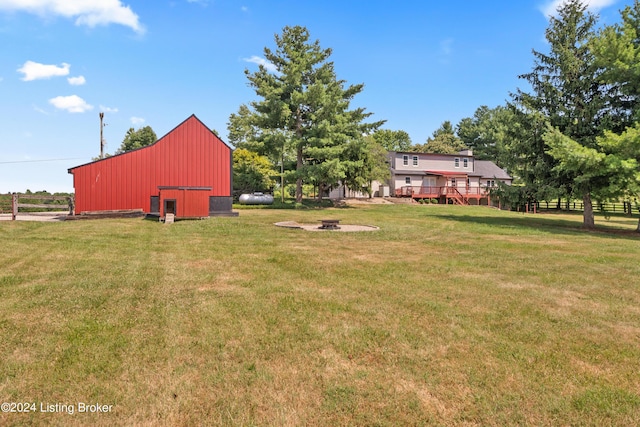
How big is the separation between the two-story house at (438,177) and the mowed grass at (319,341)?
39.3 metres

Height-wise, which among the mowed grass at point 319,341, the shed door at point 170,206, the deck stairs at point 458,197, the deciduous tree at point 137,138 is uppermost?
the deciduous tree at point 137,138

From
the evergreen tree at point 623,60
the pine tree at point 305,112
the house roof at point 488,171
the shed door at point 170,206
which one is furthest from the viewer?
the house roof at point 488,171

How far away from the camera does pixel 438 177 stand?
52656 millimetres

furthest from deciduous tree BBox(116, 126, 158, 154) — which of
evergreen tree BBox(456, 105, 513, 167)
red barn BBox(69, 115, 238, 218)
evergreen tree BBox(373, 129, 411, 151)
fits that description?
evergreen tree BBox(456, 105, 513, 167)

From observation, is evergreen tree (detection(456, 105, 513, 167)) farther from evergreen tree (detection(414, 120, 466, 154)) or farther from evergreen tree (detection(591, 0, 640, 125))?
evergreen tree (detection(591, 0, 640, 125))

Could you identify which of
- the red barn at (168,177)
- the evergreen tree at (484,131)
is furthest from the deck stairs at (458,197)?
the evergreen tree at (484,131)

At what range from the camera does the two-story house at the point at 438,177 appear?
48.3 metres

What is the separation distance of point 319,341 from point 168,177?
77.6 ft

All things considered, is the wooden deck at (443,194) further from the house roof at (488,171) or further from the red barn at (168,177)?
the red barn at (168,177)

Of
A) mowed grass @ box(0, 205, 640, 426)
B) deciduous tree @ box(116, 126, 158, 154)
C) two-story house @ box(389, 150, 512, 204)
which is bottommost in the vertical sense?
mowed grass @ box(0, 205, 640, 426)

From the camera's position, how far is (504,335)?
515 cm

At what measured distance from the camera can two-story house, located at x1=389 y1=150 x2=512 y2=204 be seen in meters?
48.3

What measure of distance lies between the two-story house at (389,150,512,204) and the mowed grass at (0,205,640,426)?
3934 centimetres

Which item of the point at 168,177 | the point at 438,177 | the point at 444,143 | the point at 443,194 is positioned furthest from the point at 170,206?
the point at 444,143
